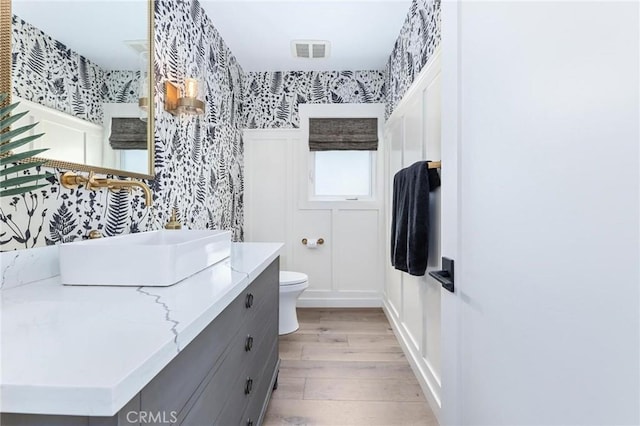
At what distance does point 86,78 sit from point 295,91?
2.34 m

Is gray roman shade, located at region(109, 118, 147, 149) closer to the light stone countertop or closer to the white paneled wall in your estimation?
the light stone countertop

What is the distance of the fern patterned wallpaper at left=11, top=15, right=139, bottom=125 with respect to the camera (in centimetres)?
96

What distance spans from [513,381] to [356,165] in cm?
290

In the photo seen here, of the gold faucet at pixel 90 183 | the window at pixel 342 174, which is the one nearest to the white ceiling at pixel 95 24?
the gold faucet at pixel 90 183

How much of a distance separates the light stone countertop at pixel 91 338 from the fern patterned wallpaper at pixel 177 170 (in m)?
0.23

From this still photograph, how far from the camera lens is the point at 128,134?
4.79 ft

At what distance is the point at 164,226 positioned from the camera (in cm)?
179

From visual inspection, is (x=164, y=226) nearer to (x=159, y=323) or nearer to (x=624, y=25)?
(x=159, y=323)

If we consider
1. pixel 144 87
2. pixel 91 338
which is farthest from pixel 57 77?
pixel 91 338

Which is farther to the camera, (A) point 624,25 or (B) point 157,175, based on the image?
(B) point 157,175

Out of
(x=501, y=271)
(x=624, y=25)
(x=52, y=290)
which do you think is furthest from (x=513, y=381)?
(x=52, y=290)

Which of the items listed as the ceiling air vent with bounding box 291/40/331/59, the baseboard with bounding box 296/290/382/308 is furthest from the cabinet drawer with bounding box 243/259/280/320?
the ceiling air vent with bounding box 291/40/331/59

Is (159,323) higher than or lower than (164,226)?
lower

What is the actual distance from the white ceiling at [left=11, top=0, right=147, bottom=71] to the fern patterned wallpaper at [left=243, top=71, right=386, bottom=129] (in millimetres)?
1794
